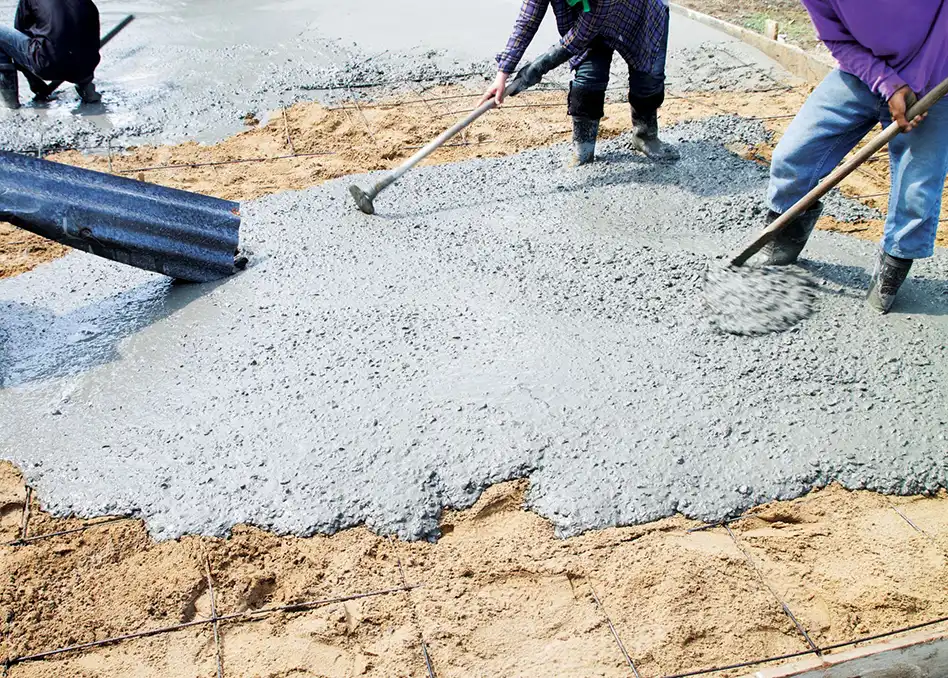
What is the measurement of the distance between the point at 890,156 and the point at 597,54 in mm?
1675

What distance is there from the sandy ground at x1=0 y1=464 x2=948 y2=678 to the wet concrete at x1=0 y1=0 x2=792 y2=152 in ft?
12.5

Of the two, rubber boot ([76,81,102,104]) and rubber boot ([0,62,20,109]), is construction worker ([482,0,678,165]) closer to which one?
rubber boot ([76,81,102,104])

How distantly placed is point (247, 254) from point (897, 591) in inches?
112

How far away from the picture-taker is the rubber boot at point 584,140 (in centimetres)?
412

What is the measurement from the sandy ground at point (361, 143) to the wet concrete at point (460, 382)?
1.11 meters

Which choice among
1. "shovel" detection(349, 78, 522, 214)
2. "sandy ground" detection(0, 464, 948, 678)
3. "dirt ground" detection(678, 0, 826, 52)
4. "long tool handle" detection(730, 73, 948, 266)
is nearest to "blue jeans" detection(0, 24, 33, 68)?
"shovel" detection(349, 78, 522, 214)

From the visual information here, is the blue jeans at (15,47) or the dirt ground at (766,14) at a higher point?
the dirt ground at (766,14)

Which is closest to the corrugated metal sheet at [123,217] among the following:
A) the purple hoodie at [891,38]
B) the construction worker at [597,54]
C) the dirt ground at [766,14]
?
the construction worker at [597,54]

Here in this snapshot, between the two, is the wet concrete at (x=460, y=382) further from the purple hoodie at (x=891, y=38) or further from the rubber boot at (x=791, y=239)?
the purple hoodie at (x=891, y=38)

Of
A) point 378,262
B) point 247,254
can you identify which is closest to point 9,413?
point 247,254

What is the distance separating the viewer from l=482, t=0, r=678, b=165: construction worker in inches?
148

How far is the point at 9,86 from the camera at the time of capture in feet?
18.4

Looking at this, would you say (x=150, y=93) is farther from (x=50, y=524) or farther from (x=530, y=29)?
(x=50, y=524)

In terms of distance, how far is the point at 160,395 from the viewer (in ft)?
8.94
